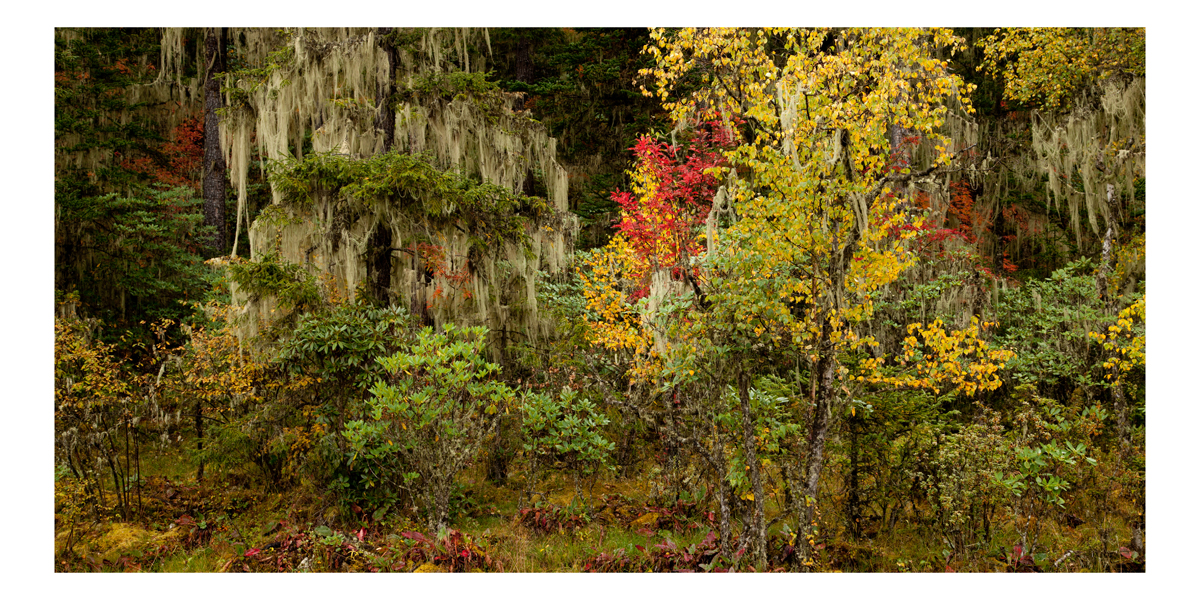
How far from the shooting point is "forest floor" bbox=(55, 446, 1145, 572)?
17.5 ft

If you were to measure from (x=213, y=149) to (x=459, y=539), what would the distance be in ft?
30.6

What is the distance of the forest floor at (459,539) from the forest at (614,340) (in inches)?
1.5

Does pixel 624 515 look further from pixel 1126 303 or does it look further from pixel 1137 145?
pixel 1137 145

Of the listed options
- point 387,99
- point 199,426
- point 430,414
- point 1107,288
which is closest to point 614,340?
point 430,414

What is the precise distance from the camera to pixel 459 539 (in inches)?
216

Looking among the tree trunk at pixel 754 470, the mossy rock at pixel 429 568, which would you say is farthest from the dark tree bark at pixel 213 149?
the tree trunk at pixel 754 470

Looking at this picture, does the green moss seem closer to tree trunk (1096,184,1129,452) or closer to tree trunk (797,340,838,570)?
tree trunk (797,340,838,570)

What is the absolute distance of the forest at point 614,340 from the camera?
484 cm

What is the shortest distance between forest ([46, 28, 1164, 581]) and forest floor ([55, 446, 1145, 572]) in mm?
37

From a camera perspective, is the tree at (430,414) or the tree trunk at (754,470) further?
the tree at (430,414)

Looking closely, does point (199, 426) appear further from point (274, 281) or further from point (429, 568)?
point (429, 568)

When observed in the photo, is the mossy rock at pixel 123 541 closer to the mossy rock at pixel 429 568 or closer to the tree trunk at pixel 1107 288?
the mossy rock at pixel 429 568

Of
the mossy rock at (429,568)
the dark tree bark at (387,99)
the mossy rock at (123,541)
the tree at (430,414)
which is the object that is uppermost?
the dark tree bark at (387,99)

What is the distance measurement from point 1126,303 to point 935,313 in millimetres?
2015
